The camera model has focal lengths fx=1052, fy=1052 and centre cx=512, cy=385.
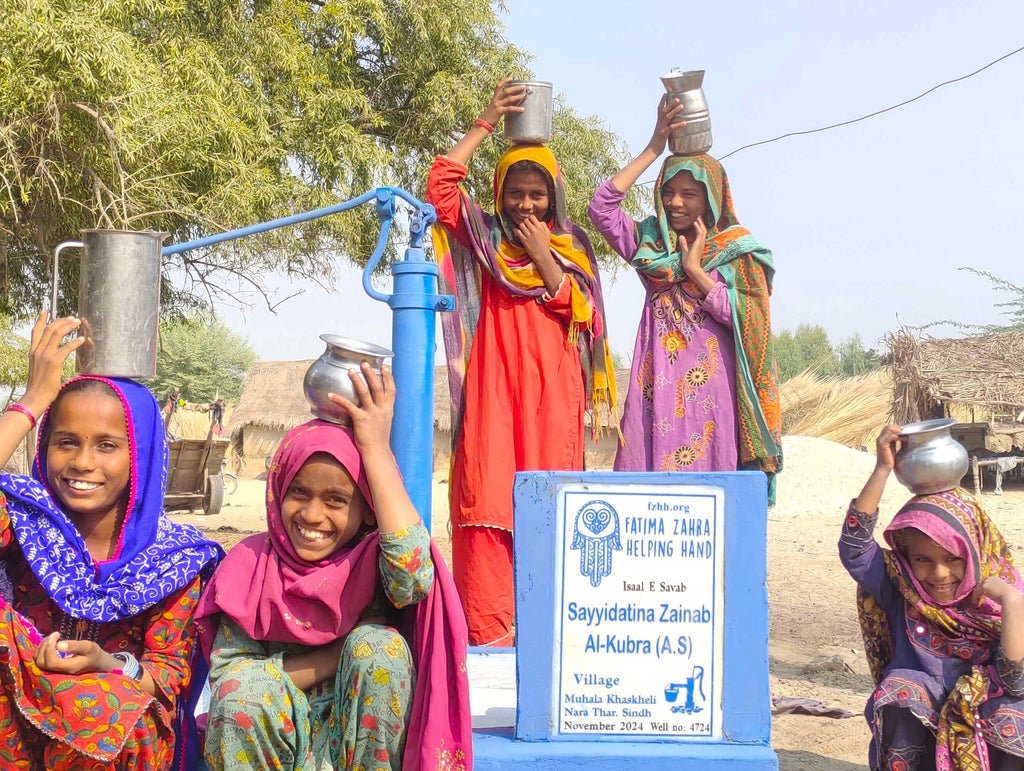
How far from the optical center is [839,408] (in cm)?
1839

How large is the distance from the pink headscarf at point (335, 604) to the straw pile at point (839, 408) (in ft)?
52.5

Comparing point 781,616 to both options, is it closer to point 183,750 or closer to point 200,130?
point 183,750

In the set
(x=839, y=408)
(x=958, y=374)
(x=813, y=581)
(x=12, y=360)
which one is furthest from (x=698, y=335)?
(x=839, y=408)

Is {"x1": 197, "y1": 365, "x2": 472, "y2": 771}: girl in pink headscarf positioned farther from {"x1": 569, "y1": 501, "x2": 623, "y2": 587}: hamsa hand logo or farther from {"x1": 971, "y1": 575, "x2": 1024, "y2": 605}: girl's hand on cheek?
{"x1": 971, "y1": 575, "x2": 1024, "y2": 605}: girl's hand on cheek

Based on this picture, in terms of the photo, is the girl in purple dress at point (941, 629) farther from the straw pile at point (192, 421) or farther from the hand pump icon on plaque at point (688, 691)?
the straw pile at point (192, 421)

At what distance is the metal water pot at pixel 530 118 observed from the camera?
4.21 meters

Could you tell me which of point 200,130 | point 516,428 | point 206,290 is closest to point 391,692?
point 516,428

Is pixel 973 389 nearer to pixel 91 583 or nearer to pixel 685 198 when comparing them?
pixel 685 198

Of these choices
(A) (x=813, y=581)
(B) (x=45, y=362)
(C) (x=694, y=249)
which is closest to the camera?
(B) (x=45, y=362)

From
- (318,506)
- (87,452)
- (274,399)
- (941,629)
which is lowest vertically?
(941,629)

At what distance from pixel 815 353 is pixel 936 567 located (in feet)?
126

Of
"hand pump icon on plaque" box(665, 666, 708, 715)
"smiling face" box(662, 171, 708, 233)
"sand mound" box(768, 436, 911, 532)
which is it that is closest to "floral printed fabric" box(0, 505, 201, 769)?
"hand pump icon on plaque" box(665, 666, 708, 715)

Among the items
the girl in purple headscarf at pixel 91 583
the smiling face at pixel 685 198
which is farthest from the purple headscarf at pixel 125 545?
the smiling face at pixel 685 198

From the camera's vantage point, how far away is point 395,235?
10.6 metres
